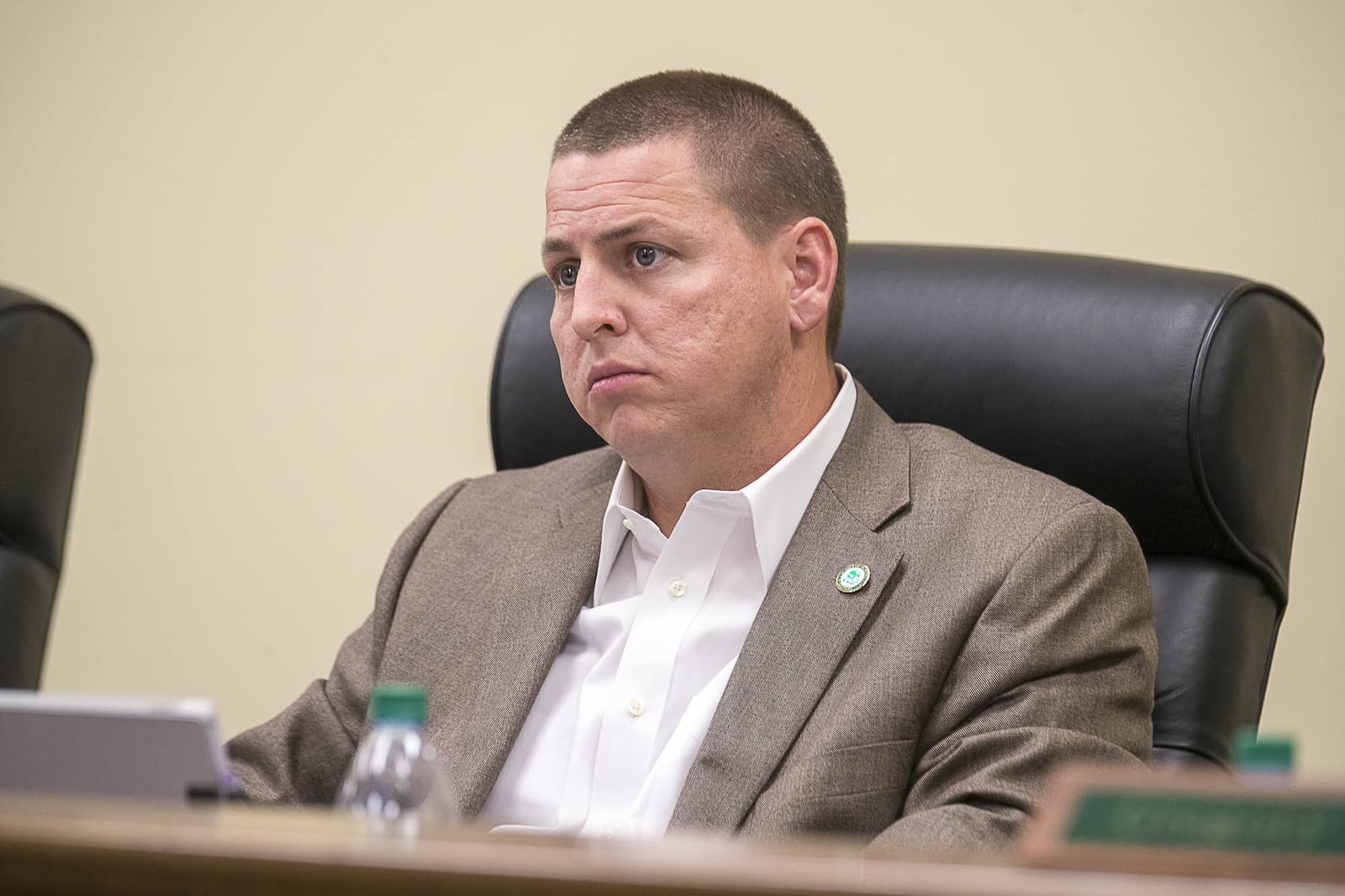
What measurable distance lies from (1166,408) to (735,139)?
588 mm

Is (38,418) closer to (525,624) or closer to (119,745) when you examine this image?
(525,624)

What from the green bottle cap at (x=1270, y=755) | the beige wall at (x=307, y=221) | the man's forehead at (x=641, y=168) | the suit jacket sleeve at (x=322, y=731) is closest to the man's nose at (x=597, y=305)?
the man's forehead at (x=641, y=168)

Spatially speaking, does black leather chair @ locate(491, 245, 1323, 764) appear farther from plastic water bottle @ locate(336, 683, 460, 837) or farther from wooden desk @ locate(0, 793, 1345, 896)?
wooden desk @ locate(0, 793, 1345, 896)

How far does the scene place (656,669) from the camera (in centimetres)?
170

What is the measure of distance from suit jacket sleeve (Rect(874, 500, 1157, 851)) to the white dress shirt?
0.26 meters

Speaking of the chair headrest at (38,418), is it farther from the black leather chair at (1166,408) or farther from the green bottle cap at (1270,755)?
the green bottle cap at (1270,755)

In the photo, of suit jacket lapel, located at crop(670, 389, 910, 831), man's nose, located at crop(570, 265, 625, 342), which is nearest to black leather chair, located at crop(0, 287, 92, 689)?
man's nose, located at crop(570, 265, 625, 342)

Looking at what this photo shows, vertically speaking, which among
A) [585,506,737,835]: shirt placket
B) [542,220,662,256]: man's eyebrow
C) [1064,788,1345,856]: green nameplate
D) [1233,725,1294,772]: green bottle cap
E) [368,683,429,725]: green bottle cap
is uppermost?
[542,220,662,256]: man's eyebrow

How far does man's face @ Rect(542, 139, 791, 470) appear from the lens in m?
1.76

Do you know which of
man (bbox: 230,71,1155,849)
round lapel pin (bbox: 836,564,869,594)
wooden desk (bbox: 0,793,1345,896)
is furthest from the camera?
round lapel pin (bbox: 836,564,869,594)

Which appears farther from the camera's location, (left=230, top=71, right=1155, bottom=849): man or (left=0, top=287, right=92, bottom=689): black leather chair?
(left=0, top=287, right=92, bottom=689): black leather chair

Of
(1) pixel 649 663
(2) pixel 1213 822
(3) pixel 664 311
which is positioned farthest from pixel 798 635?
(2) pixel 1213 822

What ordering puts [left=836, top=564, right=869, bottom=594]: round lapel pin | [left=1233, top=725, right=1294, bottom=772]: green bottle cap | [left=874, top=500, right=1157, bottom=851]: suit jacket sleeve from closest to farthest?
[left=1233, top=725, right=1294, bottom=772]: green bottle cap < [left=874, top=500, right=1157, bottom=851]: suit jacket sleeve < [left=836, top=564, right=869, bottom=594]: round lapel pin

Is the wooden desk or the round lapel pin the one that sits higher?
the wooden desk
